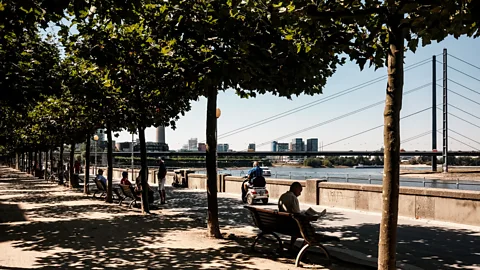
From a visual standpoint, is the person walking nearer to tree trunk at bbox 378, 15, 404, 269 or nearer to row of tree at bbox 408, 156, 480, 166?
tree trunk at bbox 378, 15, 404, 269

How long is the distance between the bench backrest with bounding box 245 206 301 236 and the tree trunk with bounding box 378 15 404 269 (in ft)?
7.52

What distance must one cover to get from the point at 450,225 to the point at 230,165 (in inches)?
2193

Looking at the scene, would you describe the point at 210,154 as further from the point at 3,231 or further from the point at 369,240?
the point at 3,231

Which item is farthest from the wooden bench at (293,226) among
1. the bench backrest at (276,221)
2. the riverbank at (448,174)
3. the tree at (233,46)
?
the riverbank at (448,174)

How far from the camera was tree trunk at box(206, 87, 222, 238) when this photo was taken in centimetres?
962

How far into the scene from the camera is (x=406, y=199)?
1222 cm

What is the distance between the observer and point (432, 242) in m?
8.77

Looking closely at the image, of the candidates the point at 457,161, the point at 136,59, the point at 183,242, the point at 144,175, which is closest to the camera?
the point at 183,242

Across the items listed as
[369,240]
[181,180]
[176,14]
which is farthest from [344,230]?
[181,180]

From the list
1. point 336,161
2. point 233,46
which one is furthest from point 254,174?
point 336,161

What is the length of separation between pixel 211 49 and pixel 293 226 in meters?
3.44

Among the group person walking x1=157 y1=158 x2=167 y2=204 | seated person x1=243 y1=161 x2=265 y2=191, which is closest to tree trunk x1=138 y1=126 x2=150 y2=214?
person walking x1=157 y1=158 x2=167 y2=204

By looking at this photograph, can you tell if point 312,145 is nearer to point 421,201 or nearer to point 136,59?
point 421,201

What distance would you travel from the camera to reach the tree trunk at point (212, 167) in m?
9.62
